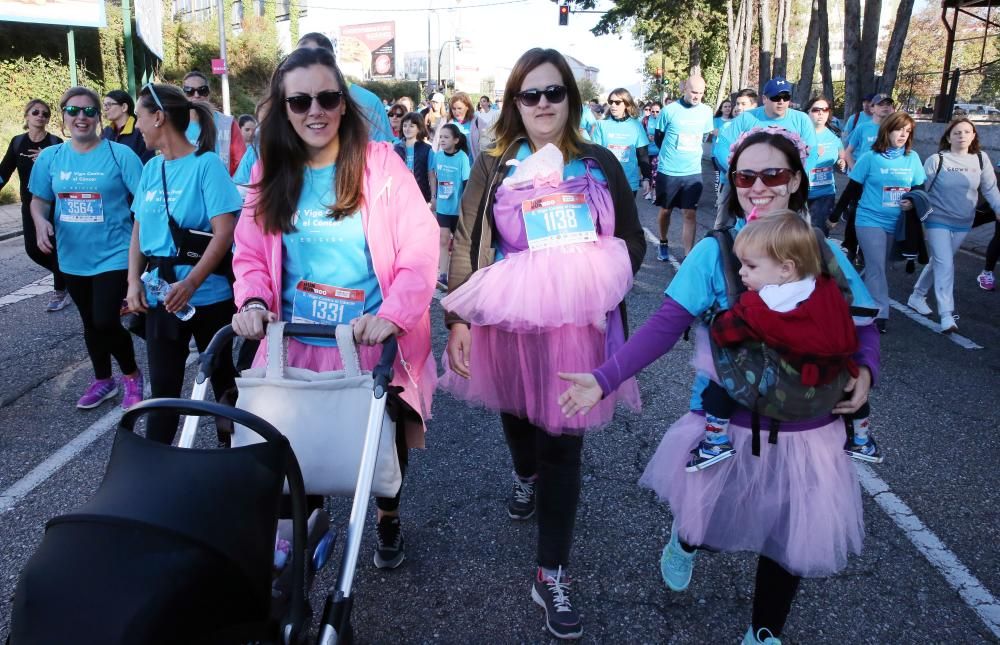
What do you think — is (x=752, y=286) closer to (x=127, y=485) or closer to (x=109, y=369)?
(x=127, y=485)

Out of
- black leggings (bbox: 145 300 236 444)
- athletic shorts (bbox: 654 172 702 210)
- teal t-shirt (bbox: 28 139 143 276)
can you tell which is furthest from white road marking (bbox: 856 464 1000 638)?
athletic shorts (bbox: 654 172 702 210)

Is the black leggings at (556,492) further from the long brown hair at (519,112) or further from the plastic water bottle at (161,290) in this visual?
the plastic water bottle at (161,290)

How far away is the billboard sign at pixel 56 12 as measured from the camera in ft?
68.6

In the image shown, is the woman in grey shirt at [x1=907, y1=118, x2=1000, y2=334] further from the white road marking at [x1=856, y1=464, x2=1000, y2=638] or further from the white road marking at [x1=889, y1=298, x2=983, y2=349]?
the white road marking at [x1=856, y1=464, x2=1000, y2=638]

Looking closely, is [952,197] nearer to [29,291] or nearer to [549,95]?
[549,95]

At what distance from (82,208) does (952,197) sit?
673 centimetres

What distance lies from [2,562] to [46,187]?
247 centimetres

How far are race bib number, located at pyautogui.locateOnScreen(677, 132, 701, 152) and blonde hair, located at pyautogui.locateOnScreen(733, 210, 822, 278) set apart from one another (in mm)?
7192

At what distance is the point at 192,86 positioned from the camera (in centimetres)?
667

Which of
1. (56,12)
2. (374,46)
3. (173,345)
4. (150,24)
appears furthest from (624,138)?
(374,46)

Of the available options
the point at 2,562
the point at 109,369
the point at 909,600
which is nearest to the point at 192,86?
the point at 109,369

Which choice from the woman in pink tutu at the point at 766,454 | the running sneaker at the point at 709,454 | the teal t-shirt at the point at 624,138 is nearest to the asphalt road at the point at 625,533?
the woman in pink tutu at the point at 766,454

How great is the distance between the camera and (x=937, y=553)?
10.2ft

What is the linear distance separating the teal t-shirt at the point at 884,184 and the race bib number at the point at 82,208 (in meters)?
5.90
